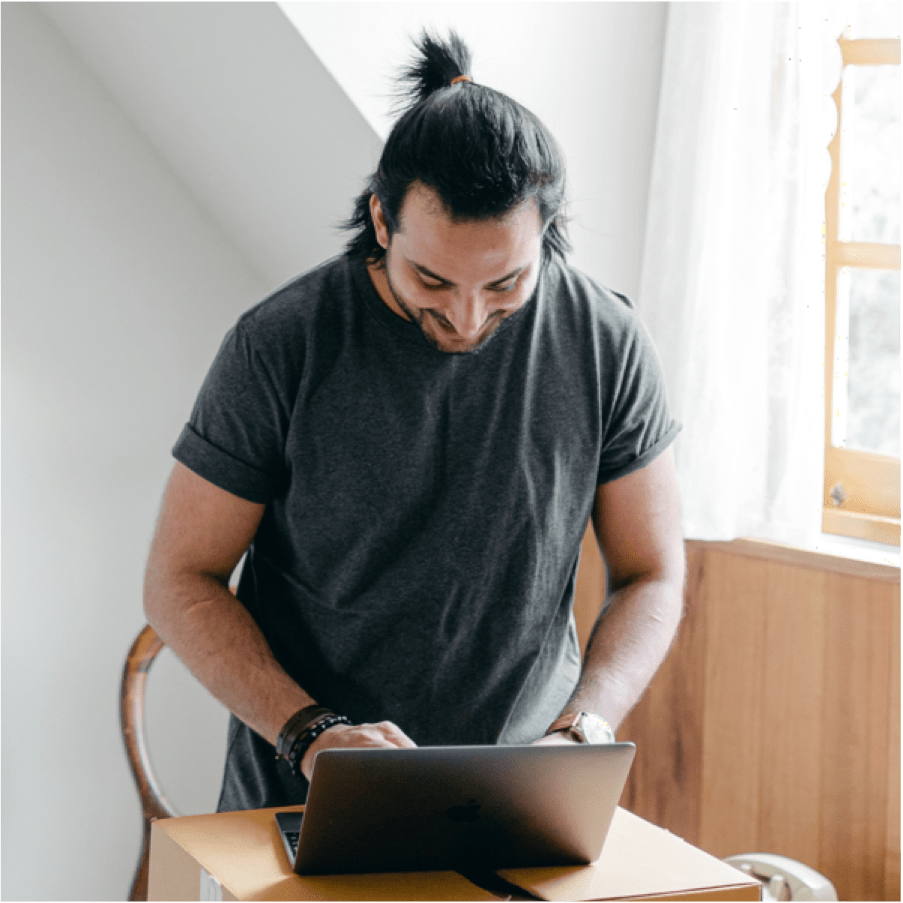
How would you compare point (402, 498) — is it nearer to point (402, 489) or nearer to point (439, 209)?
point (402, 489)

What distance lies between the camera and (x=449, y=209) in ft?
3.47

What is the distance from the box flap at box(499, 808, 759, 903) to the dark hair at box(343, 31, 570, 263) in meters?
0.60

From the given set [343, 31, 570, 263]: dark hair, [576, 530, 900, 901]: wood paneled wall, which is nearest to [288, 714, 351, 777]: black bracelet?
[343, 31, 570, 263]: dark hair

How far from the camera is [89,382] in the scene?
2.20 metres

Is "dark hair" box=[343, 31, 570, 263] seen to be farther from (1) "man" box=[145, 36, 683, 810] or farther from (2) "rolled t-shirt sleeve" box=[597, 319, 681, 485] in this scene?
(2) "rolled t-shirt sleeve" box=[597, 319, 681, 485]

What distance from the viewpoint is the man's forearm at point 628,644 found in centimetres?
124

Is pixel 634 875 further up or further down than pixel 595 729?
further down

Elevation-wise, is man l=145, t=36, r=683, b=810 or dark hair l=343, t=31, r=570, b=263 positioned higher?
dark hair l=343, t=31, r=570, b=263

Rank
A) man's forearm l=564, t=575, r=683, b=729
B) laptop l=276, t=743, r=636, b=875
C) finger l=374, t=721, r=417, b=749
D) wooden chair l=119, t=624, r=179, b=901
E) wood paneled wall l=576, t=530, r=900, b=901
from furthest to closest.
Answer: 1. wooden chair l=119, t=624, r=179, b=901
2. wood paneled wall l=576, t=530, r=900, b=901
3. man's forearm l=564, t=575, r=683, b=729
4. finger l=374, t=721, r=417, b=749
5. laptop l=276, t=743, r=636, b=875

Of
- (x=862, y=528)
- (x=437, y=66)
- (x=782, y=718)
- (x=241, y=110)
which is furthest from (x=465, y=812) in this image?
(x=241, y=110)

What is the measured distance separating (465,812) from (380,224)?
2.11ft

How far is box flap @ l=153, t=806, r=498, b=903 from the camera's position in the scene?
831 millimetres

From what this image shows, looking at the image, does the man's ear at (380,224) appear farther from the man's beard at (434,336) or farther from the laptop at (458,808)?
the laptop at (458,808)

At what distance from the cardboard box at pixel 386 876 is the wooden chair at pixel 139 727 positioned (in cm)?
87
